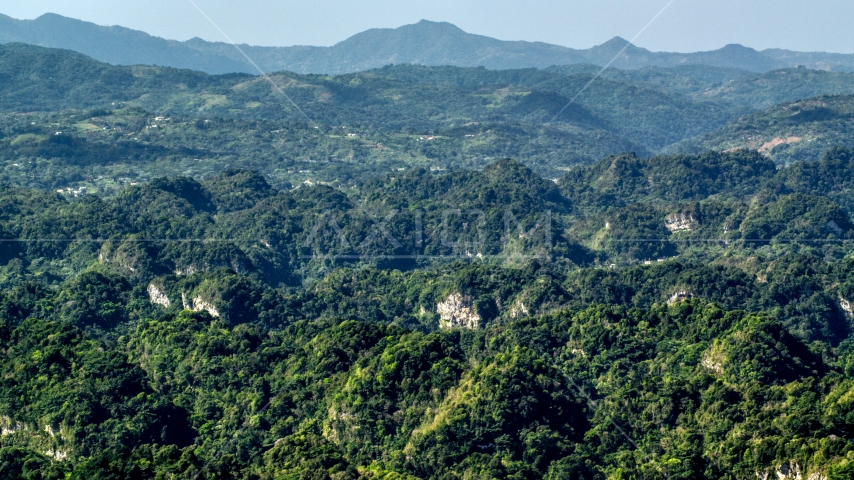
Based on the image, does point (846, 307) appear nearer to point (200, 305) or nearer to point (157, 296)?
point (200, 305)

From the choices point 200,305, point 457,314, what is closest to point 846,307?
point 457,314

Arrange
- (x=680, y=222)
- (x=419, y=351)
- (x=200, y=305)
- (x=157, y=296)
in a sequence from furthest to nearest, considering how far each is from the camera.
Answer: (x=680, y=222) → (x=157, y=296) → (x=200, y=305) → (x=419, y=351)

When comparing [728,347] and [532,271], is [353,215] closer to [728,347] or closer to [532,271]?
[532,271]

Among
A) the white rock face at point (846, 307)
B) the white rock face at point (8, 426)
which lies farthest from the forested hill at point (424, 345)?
the white rock face at point (846, 307)

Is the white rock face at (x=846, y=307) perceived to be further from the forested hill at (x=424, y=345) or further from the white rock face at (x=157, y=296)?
the white rock face at (x=157, y=296)

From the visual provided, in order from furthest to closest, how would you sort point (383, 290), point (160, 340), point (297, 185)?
point (297, 185) → point (383, 290) → point (160, 340)

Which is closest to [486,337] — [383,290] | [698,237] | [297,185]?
[383,290]

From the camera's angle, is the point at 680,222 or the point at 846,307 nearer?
the point at 846,307
